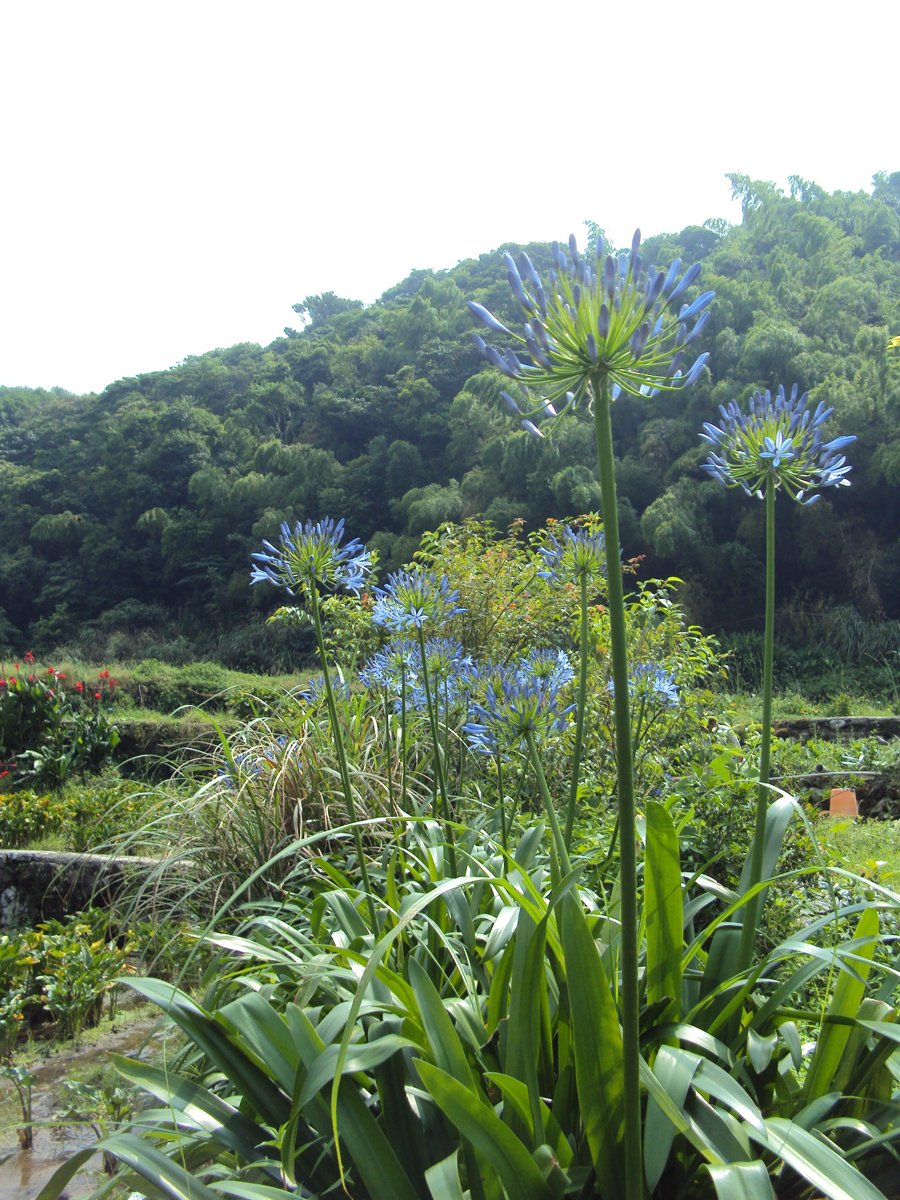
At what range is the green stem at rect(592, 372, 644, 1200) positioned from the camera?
45.9 inches

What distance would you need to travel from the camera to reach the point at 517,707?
2111mm

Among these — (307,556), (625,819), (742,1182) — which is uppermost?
(307,556)

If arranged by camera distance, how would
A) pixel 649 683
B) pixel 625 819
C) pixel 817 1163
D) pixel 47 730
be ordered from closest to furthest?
pixel 625 819
pixel 817 1163
pixel 649 683
pixel 47 730

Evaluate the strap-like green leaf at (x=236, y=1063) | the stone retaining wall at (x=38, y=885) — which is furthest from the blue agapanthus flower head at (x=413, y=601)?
the stone retaining wall at (x=38, y=885)

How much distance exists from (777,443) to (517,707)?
0.80 metres

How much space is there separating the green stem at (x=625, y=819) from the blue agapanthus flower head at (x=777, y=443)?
2.41ft

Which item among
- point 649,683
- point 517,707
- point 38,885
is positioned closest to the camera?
point 517,707

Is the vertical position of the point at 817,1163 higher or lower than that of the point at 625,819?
lower

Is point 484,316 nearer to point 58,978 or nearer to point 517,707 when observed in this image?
point 517,707

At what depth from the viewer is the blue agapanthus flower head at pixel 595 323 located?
49.9 inches

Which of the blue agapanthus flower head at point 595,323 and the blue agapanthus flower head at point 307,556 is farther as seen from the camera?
the blue agapanthus flower head at point 307,556

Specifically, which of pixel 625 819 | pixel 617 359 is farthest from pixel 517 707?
pixel 617 359

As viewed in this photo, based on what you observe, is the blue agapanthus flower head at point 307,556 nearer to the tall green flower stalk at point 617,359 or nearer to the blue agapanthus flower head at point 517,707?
the blue agapanthus flower head at point 517,707

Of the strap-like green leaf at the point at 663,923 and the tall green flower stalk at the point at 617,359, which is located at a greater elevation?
the tall green flower stalk at the point at 617,359
